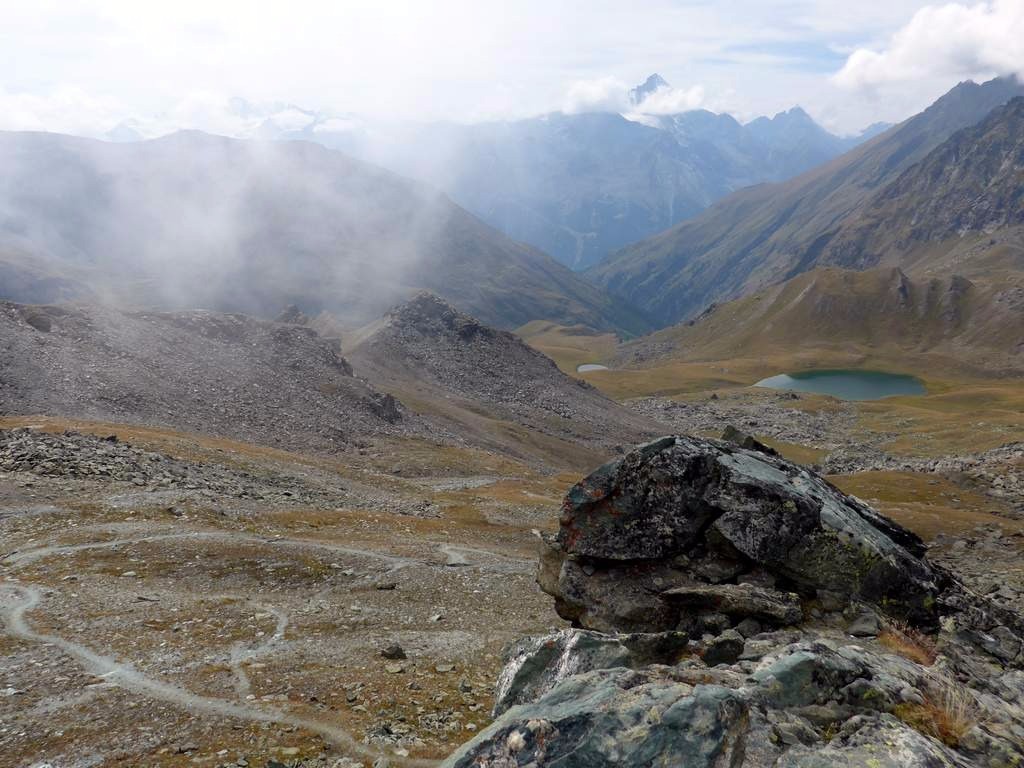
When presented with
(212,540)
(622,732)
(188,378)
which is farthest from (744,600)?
(188,378)

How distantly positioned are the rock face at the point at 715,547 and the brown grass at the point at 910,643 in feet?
4.48

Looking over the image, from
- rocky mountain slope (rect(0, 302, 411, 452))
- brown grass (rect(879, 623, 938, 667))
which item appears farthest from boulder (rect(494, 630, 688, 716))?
rocky mountain slope (rect(0, 302, 411, 452))

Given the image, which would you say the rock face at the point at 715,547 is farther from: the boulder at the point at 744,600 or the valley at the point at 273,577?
the valley at the point at 273,577

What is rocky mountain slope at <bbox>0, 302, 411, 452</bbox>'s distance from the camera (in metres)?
75.8

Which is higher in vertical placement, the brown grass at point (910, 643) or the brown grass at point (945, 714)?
the brown grass at point (945, 714)

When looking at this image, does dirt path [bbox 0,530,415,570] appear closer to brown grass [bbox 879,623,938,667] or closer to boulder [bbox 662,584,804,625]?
boulder [bbox 662,584,804,625]

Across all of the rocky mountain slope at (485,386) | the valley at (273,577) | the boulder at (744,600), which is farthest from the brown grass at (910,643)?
the rocky mountain slope at (485,386)

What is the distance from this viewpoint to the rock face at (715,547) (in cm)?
2272

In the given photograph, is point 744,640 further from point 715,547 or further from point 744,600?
point 715,547

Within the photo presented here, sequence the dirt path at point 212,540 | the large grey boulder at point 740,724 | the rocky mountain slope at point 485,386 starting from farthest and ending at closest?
the rocky mountain slope at point 485,386, the dirt path at point 212,540, the large grey boulder at point 740,724

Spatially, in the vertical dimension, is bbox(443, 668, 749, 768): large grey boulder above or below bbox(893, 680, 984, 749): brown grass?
above

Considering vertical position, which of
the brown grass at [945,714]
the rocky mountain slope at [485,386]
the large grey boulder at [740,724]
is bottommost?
the rocky mountain slope at [485,386]

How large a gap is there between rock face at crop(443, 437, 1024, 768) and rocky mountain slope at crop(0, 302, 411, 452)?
2537 inches

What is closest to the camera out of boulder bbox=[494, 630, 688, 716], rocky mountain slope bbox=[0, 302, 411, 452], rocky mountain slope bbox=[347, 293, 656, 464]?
boulder bbox=[494, 630, 688, 716]
